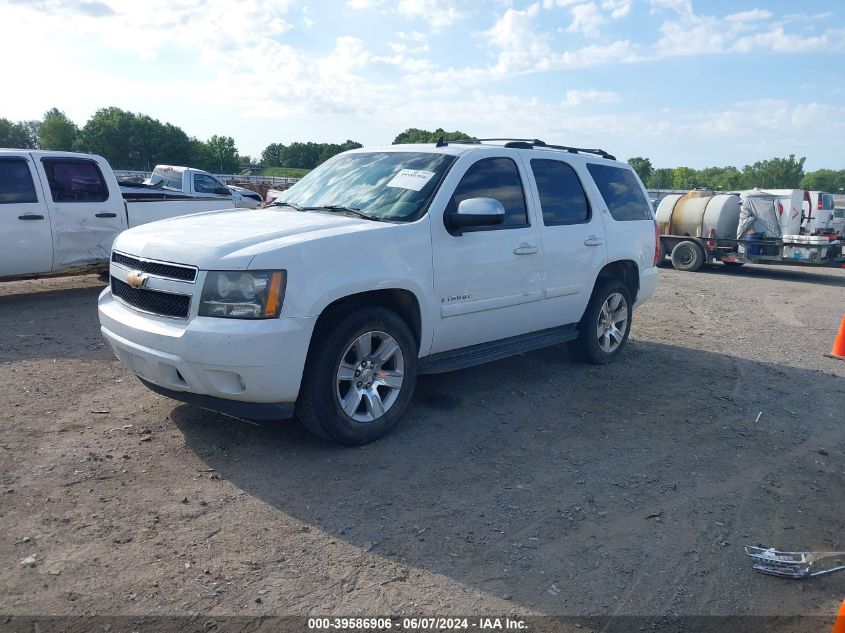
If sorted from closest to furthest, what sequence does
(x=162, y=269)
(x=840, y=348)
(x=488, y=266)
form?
1. (x=162, y=269)
2. (x=488, y=266)
3. (x=840, y=348)

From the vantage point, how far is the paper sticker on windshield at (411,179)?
516cm

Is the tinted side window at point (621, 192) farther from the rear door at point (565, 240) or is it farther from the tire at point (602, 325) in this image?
the tire at point (602, 325)

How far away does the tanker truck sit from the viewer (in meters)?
16.2

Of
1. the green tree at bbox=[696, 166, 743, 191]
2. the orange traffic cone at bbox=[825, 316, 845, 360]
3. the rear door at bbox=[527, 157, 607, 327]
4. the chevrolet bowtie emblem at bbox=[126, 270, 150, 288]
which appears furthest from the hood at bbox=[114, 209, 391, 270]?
the green tree at bbox=[696, 166, 743, 191]

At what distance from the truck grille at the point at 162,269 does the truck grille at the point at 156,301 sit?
113 millimetres

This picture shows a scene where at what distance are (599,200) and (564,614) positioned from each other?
449 cm

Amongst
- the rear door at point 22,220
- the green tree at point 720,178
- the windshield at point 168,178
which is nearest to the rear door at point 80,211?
the rear door at point 22,220

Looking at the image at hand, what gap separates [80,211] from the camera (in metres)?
9.20

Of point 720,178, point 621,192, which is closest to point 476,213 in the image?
point 621,192

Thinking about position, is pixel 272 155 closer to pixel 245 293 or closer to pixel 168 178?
pixel 168 178

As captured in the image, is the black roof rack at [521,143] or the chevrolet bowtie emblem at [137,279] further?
the black roof rack at [521,143]

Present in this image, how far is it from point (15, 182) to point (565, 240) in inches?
273

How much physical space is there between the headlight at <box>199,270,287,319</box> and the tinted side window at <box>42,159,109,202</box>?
6221mm

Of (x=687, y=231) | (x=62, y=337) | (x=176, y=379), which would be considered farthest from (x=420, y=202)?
(x=687, y=231)
